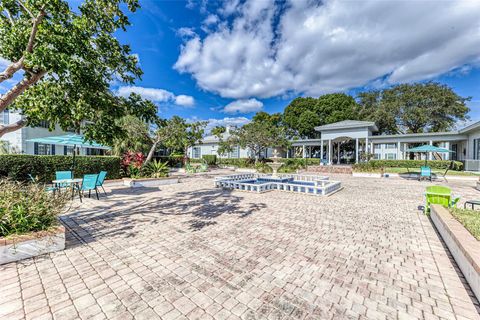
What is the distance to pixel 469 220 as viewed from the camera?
14.3ft

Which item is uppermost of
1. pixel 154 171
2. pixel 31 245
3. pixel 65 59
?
pixel 65 59

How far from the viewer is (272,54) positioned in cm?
1819

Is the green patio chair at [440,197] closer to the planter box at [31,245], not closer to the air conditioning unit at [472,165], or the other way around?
the planter box at [31,245]

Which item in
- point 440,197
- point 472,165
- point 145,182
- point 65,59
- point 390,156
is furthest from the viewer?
point 390,156

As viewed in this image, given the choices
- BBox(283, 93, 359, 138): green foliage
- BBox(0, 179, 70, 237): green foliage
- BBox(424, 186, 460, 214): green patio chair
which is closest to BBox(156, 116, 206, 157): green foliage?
BBox(0, 179, 70, 237): green foliage

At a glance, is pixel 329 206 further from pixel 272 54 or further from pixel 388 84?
pixel 388 84

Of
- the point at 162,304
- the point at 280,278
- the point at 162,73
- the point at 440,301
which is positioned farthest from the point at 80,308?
the point at 162,73

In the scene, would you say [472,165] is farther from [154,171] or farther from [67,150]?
[67,150]

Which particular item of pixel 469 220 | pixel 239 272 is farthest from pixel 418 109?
pixel 239 272

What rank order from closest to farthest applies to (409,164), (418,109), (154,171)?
(154,171) → (409,164) → (418,109)

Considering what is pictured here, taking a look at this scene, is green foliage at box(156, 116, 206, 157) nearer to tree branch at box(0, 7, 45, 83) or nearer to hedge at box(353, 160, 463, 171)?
tree branch at box(0, 7, 45, 83)

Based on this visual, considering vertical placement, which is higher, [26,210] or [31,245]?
[26,210]

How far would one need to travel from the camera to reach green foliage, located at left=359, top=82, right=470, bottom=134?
103ft

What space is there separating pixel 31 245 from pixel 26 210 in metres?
0.74
